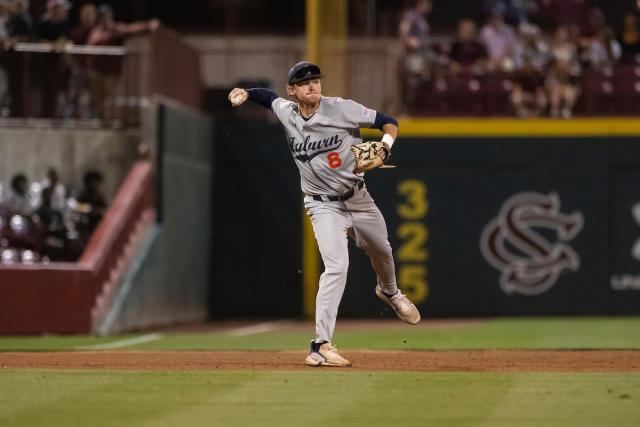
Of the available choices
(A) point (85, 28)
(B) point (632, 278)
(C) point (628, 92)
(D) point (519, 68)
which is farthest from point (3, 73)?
(B) point (632, 278)

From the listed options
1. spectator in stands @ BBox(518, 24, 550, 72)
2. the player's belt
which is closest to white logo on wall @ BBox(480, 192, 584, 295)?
spectator in stands @ BBox(518, 24, 550, 72)

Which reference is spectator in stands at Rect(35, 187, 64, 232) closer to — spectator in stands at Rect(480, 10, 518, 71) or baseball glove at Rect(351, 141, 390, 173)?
spectator in stands at Rect(480, 10, 518, 71)

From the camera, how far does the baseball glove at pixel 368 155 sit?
8.74 m

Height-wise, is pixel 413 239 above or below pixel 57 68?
below

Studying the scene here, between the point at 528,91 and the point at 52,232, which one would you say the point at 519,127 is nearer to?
the point at 528,91

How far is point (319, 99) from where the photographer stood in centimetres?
902

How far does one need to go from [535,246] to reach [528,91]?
2694 mm

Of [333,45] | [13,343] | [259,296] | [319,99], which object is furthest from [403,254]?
[319,99]

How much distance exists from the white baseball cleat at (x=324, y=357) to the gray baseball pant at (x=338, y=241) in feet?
0.20

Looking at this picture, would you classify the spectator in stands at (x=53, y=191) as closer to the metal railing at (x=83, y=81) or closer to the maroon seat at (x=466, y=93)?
the metal railing at (x=83, y=81)

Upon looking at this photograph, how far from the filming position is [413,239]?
1939 cm

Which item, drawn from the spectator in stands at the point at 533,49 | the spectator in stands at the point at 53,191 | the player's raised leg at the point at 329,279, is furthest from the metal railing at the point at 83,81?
the player's raised leg at the point at 329,279

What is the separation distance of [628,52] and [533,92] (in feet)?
6.38

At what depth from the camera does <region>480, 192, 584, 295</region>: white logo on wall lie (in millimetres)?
19219
